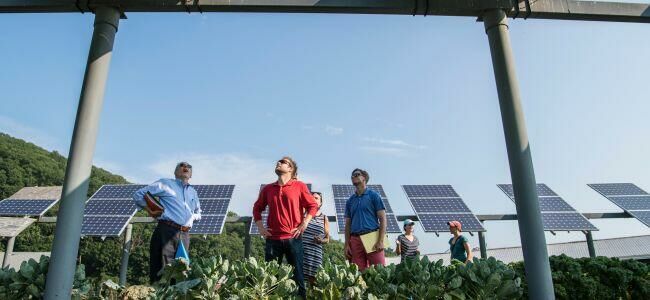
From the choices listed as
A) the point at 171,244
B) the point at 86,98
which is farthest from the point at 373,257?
the point at 86,98

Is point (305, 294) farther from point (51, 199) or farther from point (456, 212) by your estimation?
point (51, 199)

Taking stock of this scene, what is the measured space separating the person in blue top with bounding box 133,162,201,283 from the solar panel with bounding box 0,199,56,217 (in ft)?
19.5

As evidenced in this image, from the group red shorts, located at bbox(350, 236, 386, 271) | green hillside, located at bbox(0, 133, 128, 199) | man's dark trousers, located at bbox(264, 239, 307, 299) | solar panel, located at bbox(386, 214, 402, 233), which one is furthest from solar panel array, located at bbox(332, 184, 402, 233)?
green hillside, located at bbox(0, 133, 128, 199)

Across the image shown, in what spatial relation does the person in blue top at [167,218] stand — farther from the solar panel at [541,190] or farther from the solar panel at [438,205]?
the solar panel at [541,190]

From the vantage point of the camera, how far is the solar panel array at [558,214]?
920 cm

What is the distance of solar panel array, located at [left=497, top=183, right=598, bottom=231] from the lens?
362 inches

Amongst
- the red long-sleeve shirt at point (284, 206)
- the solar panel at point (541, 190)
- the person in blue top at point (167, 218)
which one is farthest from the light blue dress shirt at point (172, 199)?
the solar panel at point (541, 190)

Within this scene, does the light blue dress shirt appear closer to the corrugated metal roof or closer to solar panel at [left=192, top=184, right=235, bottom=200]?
solar panel at [left=192, top=184, right=235, bottom=200]

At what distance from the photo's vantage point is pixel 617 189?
1213cm

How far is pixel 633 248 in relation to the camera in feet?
108

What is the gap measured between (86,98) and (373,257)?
3.70m

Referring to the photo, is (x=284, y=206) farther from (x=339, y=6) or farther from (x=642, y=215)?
(x=642, y=215)

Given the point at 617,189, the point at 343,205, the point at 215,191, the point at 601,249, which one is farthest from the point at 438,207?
the point at 601,249

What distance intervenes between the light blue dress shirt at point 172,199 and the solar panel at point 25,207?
5.92 m
